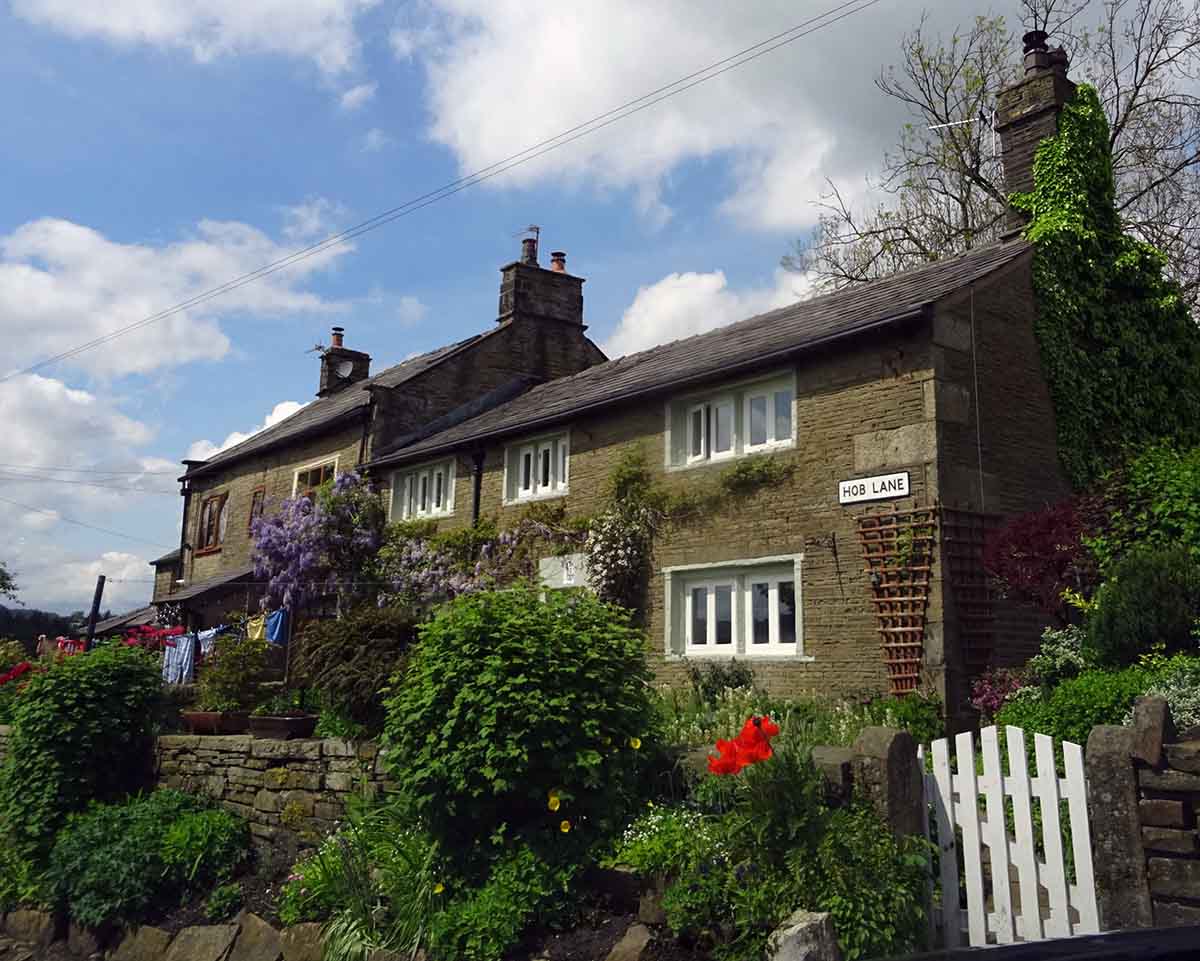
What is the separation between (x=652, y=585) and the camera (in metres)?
15.8

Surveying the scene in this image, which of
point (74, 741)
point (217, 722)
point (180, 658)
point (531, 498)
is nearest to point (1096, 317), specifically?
point (531, 498)

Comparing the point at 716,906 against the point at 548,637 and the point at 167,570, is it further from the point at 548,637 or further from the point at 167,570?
the point at 167,570

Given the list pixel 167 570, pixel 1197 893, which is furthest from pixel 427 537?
pixel 167 570

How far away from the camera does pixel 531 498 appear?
18688 millimetres

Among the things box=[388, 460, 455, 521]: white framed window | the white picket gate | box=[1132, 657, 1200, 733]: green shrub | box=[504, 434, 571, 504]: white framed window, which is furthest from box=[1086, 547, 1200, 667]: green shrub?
box=[388, 460, 455, 521]: white framed window

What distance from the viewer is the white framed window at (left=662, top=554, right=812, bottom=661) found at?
14.0m

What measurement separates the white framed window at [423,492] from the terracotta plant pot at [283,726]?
927 centimetres

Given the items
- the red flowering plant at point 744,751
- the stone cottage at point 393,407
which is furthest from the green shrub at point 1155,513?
the stone cottage at point 393,407

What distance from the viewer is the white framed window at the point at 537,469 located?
18.3 meters

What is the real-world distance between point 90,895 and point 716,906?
6950mm

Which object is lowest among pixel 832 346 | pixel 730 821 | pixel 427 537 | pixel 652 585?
pixel 730 821

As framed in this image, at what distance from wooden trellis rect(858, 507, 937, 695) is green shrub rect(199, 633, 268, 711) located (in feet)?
27.3

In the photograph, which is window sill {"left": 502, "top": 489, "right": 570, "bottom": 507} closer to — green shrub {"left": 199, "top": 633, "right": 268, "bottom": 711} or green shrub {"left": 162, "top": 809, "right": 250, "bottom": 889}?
green shrub {"left": 199, "top": 633, "right": 268, "bottom": 711}

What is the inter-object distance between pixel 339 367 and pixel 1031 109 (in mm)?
21652
